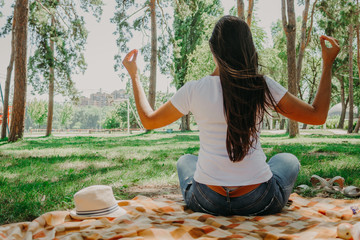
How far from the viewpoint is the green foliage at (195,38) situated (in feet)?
94.5

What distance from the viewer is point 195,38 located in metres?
31.3

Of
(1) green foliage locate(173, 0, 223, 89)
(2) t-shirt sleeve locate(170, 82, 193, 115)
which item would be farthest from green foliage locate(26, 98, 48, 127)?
(2) t-shirt sleeve locate(170, 82, 193, 115)

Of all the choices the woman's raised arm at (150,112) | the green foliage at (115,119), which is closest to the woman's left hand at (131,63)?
the woman's raised arm at (150,112)

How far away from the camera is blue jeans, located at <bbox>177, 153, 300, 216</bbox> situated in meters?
2.15

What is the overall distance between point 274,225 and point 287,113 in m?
0.82

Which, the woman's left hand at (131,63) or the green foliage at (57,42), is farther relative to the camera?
the green foliage at (57,42)

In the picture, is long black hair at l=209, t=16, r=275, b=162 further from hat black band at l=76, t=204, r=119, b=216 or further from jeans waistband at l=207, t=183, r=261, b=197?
hat black band at l=76, t=204, r=119, b=216

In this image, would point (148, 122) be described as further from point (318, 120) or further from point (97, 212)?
point (318, 120)

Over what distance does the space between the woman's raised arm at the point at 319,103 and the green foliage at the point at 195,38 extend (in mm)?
26199

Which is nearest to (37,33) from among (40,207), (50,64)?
(50,64)

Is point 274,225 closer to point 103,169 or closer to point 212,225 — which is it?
point 212,225

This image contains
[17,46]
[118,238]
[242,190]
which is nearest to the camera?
[118,238]

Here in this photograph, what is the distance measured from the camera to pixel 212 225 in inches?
84.0

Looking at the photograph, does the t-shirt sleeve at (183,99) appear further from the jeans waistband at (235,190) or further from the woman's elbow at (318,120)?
the woman's elbow at (318,120)
